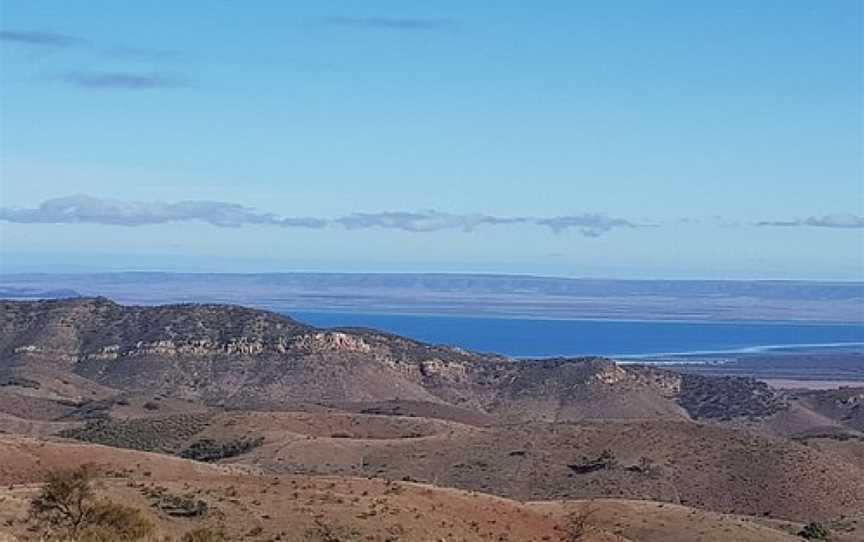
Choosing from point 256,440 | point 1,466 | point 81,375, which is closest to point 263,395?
point 81,375

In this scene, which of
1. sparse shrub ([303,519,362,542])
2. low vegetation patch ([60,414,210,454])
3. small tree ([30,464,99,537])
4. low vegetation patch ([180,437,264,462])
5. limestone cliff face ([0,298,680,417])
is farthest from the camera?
limestone cliff face ([0,298,680,417])

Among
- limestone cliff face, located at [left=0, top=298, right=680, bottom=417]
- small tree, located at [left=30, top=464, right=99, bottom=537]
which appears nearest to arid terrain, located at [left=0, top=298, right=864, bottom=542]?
limestone cliff face, located at [left=0, top=298, right=680, bottom=417]

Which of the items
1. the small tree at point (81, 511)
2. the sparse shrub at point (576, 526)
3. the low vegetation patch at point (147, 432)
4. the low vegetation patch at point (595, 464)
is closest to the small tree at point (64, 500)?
the small tree at point (81, 511)

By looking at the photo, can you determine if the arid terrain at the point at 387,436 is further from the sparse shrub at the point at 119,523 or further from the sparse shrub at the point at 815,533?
the sparse shrub at the point at 119,523

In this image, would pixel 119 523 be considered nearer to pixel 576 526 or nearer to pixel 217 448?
pixel 576 526

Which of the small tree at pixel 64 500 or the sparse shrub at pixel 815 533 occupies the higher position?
the small tree at pixel 64 500

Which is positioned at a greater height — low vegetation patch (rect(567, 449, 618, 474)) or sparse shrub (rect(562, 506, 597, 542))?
sparse shrub (rect(562, 506, 597, 542))

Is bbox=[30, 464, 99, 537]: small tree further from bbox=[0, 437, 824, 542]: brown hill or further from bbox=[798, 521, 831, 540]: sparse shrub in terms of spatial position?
bbox=[798, 521, 831, 540]: sparse shrub

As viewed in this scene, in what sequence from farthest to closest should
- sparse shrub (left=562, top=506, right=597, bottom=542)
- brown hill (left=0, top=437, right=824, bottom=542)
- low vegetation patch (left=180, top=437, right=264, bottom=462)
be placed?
low vegetation patch (left=180, top=437, right=264, bottom=462) < sparse shrub (left=562, top=506, right=597, bottom=542) < brown hill (left=0, top=437, right=824, bottom=542)
